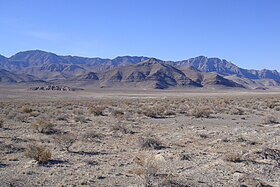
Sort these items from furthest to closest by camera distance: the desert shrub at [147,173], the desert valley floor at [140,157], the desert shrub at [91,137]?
1. the desert shrub at [91,137]
2. the desert valley floor at [140,157]
3. the desert shrub at [147,173]

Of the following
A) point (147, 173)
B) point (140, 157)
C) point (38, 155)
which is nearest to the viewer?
point (147, 173)

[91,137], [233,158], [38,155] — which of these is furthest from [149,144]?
[38,155]

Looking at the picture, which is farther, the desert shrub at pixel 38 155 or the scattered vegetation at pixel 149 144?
the scattered vegetation at pixel 149 144

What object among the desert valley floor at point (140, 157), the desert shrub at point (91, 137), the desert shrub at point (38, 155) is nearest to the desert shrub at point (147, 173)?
the desert valley floor at point (140, 157)

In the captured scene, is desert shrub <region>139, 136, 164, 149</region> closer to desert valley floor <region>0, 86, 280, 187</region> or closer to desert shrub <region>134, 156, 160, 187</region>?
desert valley floor <region>0, 86, 280, 187</region>

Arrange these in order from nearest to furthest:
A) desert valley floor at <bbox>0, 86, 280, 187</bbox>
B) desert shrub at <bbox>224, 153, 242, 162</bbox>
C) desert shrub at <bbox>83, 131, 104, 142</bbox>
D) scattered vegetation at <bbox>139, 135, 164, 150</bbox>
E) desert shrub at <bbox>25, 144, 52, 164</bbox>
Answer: desert valley floor at <bbox>0, 86, 280, 187</bbox> < desert shrub at <bbox>25, 144, 52, 164</bbox> < desert shrub at <bbox>224, 153, 242, 162</bbox> < scattered vegetation at <bbox>139, 135, 164, 150</bbox> < desert shrub at <bbox>83, 131, 104, 142</bbox>

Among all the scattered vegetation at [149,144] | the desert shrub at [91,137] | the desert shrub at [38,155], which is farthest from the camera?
the desert shrub at [91,137]

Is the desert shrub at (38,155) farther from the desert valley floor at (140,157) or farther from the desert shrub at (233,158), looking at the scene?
the desert shrub at (233,158)

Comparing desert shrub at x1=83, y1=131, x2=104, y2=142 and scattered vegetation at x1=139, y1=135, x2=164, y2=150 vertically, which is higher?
scattered vegetation at x1=139, y1=135, x2=164, y2=150

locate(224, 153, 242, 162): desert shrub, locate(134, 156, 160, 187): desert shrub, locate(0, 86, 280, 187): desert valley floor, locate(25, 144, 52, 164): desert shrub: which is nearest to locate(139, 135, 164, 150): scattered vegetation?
locate(0, 86, 280, 187): desert valley floor

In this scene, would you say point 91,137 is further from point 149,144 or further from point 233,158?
point 233,158

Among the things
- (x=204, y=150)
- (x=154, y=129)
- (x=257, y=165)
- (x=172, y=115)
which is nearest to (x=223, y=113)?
(x=172, y=115)

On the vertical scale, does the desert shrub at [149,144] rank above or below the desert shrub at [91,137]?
above

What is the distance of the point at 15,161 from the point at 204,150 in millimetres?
7890
